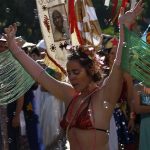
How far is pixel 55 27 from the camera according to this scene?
5855 millimetres

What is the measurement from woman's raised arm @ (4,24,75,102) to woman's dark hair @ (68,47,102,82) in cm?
19

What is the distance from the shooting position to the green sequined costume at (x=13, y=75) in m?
4.71

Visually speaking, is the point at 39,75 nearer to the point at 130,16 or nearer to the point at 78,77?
the point at 78,77

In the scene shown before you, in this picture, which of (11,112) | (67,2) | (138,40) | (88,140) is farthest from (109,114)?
(11,112)

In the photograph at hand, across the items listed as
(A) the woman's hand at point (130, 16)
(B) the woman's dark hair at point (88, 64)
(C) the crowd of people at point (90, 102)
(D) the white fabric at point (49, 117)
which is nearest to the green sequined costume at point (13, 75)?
(C) the crowd of people at point (90, 102)

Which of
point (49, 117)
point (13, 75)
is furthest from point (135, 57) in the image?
point (49, 117)

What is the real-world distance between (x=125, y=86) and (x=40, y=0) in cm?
131

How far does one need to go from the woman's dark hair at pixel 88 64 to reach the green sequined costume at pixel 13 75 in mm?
522

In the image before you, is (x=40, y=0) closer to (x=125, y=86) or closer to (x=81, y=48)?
(x=125, y=86)

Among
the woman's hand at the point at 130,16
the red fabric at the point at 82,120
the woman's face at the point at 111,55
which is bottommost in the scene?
the woman's face at the point at 111,55

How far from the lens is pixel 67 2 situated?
576 cm

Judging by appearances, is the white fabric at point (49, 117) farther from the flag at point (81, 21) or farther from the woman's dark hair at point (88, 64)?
the woman's dark hair at point (88, 64)

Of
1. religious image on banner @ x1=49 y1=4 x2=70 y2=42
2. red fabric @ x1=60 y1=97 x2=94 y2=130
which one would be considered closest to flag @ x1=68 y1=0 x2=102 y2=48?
religious image on banner @ x1=49 y1=4 x2=70 y2=42

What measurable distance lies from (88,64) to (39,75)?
1.13 ft
